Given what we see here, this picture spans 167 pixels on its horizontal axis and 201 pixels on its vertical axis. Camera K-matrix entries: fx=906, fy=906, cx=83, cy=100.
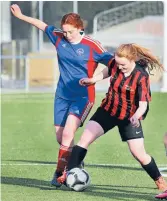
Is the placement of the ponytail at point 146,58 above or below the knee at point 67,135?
above

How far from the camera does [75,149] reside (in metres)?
9.62

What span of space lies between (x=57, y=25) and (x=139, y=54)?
2383 centimetres

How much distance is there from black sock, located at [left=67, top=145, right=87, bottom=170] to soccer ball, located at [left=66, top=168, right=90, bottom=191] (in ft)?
0.25

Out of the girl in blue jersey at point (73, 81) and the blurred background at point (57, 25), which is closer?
the girl in blue jersey at point (73, 81)

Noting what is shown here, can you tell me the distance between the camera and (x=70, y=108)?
1012 cm

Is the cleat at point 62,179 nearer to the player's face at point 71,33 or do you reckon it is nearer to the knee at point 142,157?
the knee at point 142,157

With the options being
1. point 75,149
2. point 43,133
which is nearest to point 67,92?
point 75,149

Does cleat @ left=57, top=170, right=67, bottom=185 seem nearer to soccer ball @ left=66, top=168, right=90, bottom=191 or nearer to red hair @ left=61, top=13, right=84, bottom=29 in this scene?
soccer ball @ left=66, top=168, right=90, bottom=191

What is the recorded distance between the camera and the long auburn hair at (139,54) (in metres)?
9.14

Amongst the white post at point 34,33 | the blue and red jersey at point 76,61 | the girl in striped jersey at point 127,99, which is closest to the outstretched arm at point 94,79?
the girl in striped jersey at point 127,99

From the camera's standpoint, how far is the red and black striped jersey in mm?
9219

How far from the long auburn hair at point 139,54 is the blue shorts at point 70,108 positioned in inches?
38.4

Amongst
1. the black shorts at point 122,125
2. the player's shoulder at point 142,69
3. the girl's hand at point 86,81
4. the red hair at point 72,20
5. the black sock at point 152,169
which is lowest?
the black sock at point 152,169

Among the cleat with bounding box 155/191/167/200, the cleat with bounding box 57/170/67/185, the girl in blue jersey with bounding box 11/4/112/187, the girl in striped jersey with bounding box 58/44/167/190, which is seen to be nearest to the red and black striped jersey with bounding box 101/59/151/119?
the girl in striped jersey with bounding box 58/44/167/190
